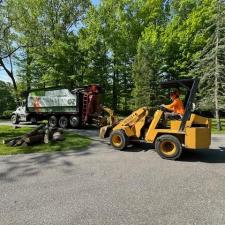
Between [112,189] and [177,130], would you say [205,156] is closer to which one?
[177,130]

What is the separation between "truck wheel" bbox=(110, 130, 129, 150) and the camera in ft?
36.0

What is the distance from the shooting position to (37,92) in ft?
77.3

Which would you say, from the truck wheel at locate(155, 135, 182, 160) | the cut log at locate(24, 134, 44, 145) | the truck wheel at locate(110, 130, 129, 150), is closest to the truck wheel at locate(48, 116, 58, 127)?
the cut log at locate(24, 134, 44, 145)

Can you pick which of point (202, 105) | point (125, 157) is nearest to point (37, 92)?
point (202, 105)

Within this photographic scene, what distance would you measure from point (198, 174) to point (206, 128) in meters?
2.16

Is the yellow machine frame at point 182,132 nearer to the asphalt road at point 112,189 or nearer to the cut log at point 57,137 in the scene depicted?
the asphalt road at point 112,189

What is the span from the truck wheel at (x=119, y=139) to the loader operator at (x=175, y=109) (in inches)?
73.9

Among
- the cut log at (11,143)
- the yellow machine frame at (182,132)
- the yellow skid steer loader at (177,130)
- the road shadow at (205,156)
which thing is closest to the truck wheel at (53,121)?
the cut log at (11,143)

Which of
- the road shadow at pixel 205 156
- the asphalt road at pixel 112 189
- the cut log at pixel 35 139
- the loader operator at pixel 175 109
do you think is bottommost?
the asphalt road at pixel 112 189

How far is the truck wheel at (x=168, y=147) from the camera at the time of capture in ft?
30.5

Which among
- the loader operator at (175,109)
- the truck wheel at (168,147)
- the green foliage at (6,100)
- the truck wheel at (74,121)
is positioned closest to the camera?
the truck wheel at (168,147)

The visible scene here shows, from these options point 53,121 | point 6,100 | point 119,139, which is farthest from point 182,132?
point 6,100

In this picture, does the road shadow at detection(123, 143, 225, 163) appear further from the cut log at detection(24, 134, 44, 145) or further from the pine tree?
the pine tree

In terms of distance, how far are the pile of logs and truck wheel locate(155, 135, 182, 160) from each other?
215 inches
